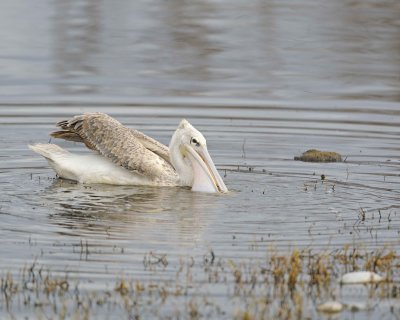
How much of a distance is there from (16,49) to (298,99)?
17.4 feet

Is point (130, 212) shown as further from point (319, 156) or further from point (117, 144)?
Result: point (319, 156)

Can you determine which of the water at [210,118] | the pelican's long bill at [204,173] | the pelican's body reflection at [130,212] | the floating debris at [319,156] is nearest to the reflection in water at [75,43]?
the water at [210,118]

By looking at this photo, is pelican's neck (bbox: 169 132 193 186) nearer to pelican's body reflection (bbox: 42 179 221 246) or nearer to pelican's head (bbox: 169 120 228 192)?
pelican's head (bbox: 169 120 228 192)

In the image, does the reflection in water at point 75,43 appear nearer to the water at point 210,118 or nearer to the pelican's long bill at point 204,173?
the water at point 210,118

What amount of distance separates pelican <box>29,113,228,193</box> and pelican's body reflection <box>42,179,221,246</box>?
146 mm

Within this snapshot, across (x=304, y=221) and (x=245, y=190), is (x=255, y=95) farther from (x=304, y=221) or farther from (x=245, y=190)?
(x=304, y=221)

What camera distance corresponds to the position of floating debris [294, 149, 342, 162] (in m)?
13.4

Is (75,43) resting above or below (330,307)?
above

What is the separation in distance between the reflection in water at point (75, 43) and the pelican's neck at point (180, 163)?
463cm

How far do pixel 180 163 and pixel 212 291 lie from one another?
4377 millimetres

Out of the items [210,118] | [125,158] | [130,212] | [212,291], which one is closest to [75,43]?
[210,118]

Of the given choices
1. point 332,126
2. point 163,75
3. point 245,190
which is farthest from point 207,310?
point 163,75

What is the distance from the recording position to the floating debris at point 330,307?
782 centimetres

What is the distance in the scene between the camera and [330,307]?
7.83m
